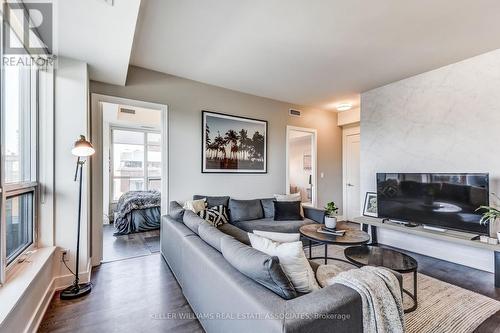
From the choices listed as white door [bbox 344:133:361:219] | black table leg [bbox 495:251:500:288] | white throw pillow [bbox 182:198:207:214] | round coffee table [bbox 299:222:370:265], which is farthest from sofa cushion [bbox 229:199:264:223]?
black table leg [bbox 495:251:500:288]

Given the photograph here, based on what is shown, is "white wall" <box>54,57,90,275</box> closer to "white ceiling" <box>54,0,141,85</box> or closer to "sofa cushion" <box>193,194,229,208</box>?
"white ceiling" <box>54,0,141,85</box>

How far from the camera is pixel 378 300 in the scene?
1262 mm

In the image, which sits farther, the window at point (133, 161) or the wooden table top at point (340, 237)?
the window at point (133, 161)

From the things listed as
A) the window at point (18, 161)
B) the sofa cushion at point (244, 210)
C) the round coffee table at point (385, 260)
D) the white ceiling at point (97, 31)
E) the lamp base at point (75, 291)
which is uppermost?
the white ceiling at point (97, 31)

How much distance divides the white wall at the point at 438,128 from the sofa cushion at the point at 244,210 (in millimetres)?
2118

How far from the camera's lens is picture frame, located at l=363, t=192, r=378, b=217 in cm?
424

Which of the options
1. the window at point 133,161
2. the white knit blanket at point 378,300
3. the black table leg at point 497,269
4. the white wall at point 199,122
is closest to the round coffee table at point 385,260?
the white knit blanket at point 378,300

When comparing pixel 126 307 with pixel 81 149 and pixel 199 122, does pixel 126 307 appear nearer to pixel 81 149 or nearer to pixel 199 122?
pixel 81 149

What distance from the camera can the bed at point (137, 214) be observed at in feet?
14.8

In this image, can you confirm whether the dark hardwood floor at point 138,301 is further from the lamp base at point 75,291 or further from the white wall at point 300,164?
the white wall at point 300,164

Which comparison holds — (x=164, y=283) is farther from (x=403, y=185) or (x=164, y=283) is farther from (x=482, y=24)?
(x=482, y=24)

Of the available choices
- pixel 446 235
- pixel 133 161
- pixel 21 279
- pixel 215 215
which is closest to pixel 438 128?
pixel 446 235

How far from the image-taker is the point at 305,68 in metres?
3.46

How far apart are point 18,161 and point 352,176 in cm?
594
